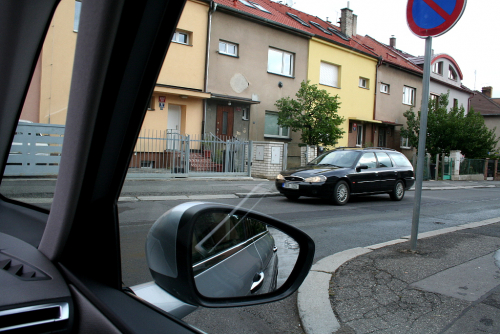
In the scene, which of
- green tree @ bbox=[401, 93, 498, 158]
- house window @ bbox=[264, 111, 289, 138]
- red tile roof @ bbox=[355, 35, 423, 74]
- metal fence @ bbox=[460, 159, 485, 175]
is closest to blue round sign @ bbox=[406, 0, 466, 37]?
red tile roof @ bbox=[355, 35, 423, 74]

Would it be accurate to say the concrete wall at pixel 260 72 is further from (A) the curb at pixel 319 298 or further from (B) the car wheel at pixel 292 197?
(A) the curb at pixel 319 298

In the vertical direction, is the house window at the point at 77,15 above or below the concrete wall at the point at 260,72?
below

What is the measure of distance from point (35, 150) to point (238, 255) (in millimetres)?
943

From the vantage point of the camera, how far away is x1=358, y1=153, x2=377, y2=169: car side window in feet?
36.4

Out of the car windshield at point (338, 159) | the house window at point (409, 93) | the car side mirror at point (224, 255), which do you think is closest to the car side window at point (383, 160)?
the car windshield at point (338, 159)

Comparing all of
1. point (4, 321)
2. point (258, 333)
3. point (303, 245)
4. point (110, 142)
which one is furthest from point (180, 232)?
point (258, 333)

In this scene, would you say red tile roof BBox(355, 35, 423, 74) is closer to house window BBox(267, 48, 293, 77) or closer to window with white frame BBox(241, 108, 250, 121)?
house window BBox(267, 48, 293, 77)

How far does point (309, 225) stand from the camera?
7098 millimetres

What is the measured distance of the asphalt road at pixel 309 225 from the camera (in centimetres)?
132

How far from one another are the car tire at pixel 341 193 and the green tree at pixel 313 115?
709 cm

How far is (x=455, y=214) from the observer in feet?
31.4

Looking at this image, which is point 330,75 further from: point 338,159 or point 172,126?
point 172,126

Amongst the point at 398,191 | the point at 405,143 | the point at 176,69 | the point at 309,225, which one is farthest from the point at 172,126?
the point at 405,143

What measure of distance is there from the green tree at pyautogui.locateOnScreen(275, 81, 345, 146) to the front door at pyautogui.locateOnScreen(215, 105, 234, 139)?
240 centimetres
